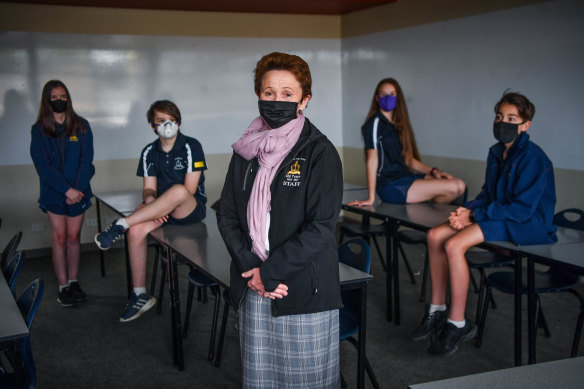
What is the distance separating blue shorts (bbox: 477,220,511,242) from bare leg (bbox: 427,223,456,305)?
0.26 metres

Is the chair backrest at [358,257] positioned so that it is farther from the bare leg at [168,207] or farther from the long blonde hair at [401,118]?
the long blonde hair at [401,118]

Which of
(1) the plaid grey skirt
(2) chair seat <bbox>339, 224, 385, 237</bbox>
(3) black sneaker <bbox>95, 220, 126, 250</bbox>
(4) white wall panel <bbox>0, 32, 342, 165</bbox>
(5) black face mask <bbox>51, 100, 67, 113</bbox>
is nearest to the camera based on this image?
(1) the plaid grey skirt

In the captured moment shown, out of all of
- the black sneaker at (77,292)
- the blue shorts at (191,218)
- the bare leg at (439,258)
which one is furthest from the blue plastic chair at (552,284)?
the black sneaker at (77,292)

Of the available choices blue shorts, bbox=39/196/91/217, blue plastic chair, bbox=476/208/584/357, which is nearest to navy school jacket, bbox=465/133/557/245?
blue plastic chair, bbox=476/208/584/357

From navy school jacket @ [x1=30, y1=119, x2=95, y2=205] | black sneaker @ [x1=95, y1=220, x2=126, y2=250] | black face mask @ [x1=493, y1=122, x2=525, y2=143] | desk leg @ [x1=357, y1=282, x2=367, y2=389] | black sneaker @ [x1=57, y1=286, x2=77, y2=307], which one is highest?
black face mask @ [x1=493, y1=122, x2=525, y2=143]

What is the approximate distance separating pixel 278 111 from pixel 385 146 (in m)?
2.47

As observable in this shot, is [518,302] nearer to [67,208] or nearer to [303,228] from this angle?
[303,228]

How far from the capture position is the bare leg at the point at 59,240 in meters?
4.34

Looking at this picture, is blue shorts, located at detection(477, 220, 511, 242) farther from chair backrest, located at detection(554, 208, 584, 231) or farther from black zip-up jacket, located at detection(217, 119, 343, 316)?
black zip-up jacket, located at detection(217, 119, 343, 316)

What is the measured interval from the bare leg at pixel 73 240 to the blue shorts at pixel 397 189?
2.20 meters

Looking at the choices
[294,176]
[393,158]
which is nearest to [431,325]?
[393,158]

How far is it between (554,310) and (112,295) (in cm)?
318

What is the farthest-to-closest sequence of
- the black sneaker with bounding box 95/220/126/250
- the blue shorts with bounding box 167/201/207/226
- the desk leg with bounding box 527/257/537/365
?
the blue shorts with bounding box 167/201/207/226 → the black sneaker with bounding box 95/220/126/250 → the desk leg with bounding box 527/257/537/365

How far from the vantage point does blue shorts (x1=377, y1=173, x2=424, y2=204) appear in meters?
4.20
